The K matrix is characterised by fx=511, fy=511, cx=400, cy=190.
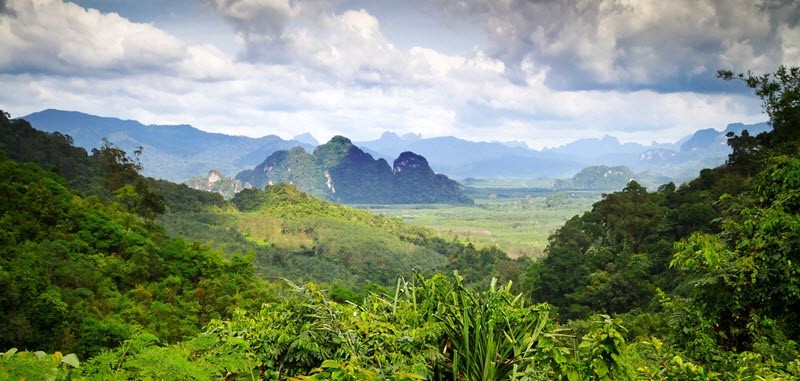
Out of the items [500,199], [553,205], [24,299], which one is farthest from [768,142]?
[500,199]

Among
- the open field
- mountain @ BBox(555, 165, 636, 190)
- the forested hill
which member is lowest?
the open field

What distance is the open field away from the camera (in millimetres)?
69812

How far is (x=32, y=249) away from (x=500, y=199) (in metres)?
145

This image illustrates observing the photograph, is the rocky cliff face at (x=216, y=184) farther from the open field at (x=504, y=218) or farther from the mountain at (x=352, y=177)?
the mountain at (x=352, y=177)

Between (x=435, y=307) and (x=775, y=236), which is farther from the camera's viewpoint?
(x=775, y=236)

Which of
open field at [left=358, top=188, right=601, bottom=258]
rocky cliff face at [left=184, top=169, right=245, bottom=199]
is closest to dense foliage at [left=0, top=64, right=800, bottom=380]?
open field at [left=358, top=188, right=601, bottom=258]

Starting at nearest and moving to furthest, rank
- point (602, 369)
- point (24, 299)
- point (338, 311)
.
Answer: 1. point (602, 369)
2. point (338, 311)
3. point (24, 299)

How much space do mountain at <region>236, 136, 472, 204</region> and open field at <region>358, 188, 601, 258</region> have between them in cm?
1137

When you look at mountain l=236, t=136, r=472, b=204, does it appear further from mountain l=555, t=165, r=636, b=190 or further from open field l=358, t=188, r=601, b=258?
mountain l=555, t=165, r=636, b=190

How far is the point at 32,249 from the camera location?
13336 mm

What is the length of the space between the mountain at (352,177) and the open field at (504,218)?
11.4 m

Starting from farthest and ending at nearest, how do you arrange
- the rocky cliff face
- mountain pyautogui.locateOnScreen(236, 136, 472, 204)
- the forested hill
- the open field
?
mountain pyautogui.locateOnScreen(236, 136, 472, 204)
the rocky cliff face
the open field
the forested hill

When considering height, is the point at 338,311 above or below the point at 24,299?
above

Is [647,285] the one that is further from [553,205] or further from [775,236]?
[553,205]
